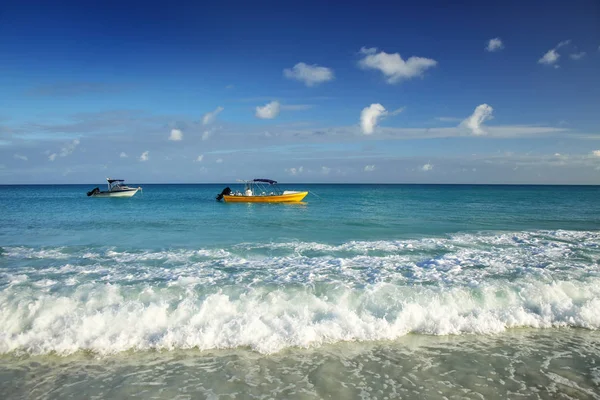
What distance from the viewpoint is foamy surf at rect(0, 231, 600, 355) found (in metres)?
7.02

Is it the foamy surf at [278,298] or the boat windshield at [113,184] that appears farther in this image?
the boat windshield at [113,184]

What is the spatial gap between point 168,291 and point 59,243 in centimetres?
1030

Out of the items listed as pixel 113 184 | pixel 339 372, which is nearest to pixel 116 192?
pixel 113 184

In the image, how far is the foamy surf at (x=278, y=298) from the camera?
7.02 meters

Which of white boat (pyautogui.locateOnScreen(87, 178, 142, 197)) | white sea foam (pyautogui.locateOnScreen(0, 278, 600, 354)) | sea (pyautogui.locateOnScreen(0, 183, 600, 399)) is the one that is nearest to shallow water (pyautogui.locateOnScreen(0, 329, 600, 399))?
sea (pyautogui.locateOnScreen(0, 183, 600, 399))

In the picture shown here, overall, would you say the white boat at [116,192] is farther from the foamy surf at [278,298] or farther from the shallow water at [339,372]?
the shallow water at [339,372]

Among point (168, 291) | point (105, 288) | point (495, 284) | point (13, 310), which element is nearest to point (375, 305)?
point (495, 284)

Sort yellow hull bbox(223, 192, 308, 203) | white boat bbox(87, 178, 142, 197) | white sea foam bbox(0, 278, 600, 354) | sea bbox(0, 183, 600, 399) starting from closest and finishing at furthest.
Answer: sea bbox(0, 183, 600, 399), white sea foam bbox(0, 278, 600, 354), yellow hull bbox(223, 192, 308, 203), white boat bbox(87, 178, 142, 197)

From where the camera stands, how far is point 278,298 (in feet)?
28.0

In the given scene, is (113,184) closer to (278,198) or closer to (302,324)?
(278,198)

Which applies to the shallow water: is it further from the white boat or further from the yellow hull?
the white boat

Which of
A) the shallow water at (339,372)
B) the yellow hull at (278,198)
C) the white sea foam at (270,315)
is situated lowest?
the shallow water at (339,372)

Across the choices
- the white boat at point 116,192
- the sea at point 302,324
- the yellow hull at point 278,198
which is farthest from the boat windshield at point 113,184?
the sea at point 302,324

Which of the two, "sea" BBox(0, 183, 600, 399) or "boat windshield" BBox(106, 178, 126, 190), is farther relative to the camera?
"boat windshield" BBox(106, 178, 126, 190)
